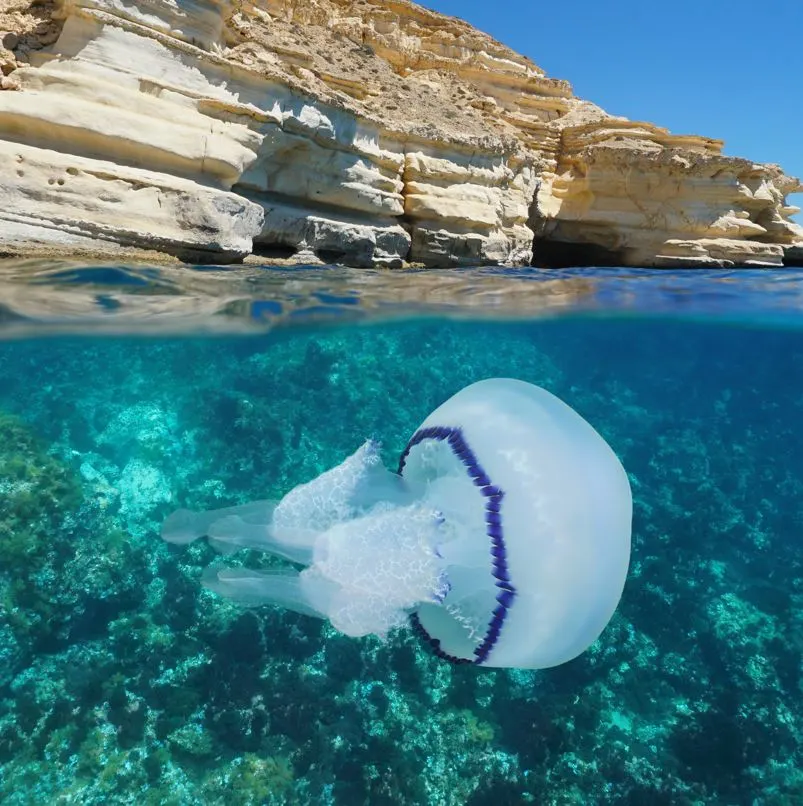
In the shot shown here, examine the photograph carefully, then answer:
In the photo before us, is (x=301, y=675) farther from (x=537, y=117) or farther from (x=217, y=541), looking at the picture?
(x=537, y=117)

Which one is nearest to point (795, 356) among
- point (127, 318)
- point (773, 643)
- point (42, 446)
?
point (773, 643)

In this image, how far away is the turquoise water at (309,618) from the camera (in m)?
3.93

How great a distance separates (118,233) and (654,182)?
1241 centimetres

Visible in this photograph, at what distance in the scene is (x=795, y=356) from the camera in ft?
38.7

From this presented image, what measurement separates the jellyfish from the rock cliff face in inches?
195

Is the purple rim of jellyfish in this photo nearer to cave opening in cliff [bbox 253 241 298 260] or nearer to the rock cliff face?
the rock cliff face

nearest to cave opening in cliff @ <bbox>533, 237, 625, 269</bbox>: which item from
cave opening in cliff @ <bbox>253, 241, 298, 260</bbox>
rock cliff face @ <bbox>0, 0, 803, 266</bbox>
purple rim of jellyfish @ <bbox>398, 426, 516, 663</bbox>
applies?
rock cliff face @ <bbox>0, 0, 803, 266</bbox>

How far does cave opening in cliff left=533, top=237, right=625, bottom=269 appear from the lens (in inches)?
629

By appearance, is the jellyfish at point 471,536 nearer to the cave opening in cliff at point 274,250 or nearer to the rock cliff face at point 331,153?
the rock cliff face at point 331,153

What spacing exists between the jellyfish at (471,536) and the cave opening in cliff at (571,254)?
13918 mm

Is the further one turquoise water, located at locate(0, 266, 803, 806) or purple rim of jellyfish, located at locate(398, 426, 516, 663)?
turquoise water, located at locate(0, 266, 803, 806)

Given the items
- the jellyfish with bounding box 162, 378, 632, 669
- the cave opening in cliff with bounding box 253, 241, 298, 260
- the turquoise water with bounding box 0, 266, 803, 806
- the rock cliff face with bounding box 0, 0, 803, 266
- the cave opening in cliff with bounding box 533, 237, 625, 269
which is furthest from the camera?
the cave opening in cliff with bounding box 533, 237, 625, 269

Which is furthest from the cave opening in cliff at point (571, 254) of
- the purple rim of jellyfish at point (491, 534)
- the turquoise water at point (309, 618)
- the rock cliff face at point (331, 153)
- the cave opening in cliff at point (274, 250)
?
the purple rim of jellyfish at point (491, 534)

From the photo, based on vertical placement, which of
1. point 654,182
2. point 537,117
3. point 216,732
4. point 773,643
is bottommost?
point 216,732
